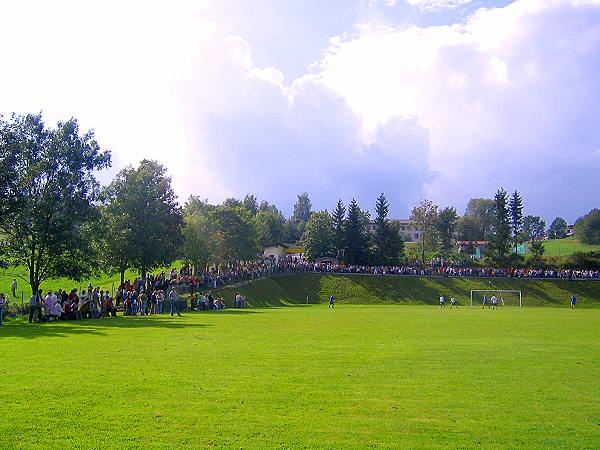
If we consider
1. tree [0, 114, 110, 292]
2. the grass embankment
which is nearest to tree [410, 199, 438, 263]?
the grass embankment

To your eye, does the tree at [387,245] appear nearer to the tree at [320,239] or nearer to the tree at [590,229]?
the tree at [320,239]

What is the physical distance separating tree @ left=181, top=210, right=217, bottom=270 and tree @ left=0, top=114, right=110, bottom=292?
2238 cm

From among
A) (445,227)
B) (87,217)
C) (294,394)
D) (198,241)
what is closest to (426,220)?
(445,227)

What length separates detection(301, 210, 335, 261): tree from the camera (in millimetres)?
111162

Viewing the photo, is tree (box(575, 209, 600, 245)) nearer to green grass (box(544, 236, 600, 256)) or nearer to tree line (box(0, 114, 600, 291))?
green grass (box(544, 236, 600, 256))

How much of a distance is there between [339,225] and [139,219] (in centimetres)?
6102

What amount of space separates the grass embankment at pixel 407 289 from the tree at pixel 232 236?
6.83 m

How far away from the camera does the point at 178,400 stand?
37.9 feet

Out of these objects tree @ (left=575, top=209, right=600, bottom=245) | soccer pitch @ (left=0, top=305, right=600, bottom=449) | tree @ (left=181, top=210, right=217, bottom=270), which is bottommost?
soccer pitch @ (left=0, top=305, right=600, bottom=449)

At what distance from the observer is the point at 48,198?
4038 centimetres

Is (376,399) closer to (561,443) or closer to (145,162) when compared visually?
(561,443)

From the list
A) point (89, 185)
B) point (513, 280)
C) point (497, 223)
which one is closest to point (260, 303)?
point (89, 185)

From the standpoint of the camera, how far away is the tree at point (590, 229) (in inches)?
5940

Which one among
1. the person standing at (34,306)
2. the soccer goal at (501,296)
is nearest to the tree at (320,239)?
the soccer goal at (501,296)
